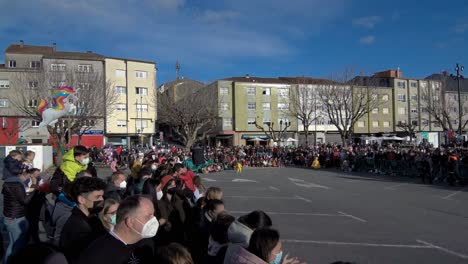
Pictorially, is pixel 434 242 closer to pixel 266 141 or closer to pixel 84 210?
pixel 84 210

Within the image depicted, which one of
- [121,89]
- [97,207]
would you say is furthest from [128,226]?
[121,89]

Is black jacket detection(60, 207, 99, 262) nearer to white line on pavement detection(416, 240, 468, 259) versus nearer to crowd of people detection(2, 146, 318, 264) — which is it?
crowd of people detection(2, 146, 318, 264)

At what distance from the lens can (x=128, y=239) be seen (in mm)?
2541

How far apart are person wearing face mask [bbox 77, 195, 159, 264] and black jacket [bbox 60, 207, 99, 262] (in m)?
0.57

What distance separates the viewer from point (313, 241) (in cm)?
737

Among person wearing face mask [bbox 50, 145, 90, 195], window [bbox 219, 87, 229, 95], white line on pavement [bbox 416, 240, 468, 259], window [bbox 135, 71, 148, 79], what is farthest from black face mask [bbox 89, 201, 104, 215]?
window [bbox 219, 87, 229, 95]

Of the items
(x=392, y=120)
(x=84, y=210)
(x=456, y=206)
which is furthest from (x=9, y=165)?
(x=392, y=120)

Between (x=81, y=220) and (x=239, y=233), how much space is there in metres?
1.38

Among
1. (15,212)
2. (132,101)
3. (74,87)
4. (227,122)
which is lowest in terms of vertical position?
(15,212)

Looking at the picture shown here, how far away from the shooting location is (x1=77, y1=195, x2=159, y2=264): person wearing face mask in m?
2.37

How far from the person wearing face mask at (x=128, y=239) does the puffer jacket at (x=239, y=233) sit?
77cm

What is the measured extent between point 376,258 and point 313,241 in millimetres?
1446

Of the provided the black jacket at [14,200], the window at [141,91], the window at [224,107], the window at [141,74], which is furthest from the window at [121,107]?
the black jacket at [14,200]

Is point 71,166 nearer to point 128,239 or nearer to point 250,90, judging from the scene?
point 128,239
